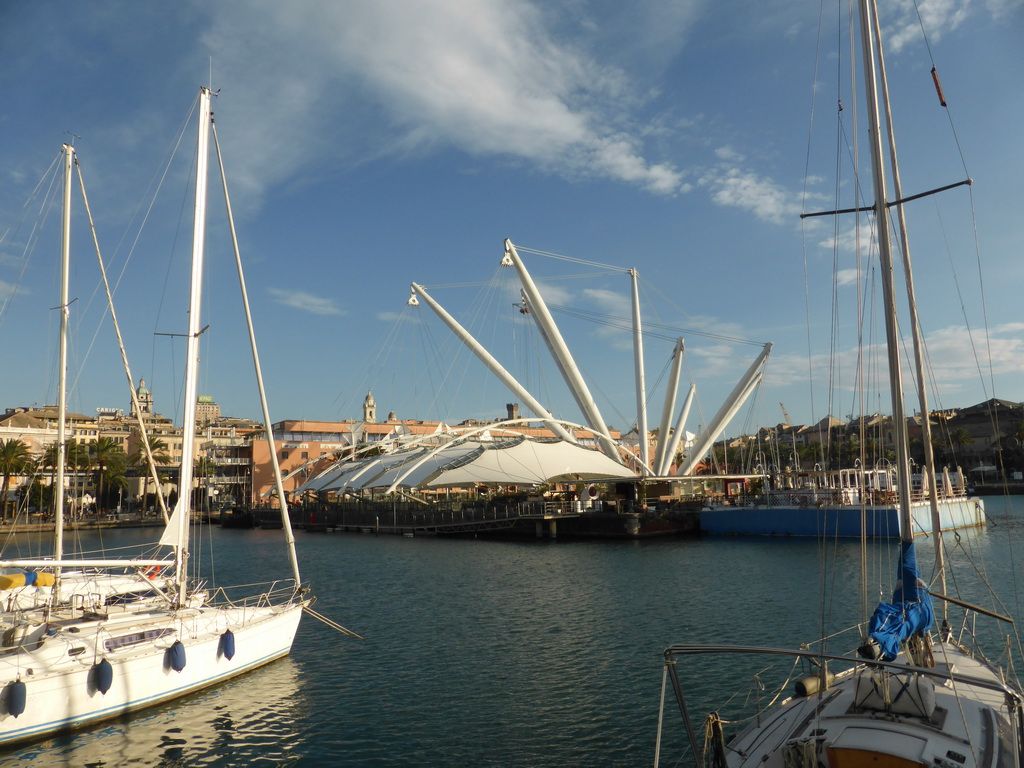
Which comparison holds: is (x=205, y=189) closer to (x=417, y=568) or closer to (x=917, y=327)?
(x=917, y=327)

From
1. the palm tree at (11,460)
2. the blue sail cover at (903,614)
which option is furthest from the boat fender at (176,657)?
the palm tree at (11,460)

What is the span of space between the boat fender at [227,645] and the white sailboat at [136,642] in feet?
0.07

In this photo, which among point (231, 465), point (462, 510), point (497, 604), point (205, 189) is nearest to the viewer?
point (205, 189)

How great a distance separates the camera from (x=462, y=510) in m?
59.6

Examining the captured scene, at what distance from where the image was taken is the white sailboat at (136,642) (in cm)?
1234

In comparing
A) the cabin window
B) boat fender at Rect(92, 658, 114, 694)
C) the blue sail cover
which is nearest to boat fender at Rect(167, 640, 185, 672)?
the cabin window

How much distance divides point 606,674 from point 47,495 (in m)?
87.2

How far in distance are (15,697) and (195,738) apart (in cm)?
298

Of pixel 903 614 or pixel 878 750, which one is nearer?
pixel 878 750

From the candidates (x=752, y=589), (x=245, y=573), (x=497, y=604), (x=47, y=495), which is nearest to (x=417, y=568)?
(x=245, y=573)

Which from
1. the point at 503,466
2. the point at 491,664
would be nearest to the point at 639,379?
the point at 503,466

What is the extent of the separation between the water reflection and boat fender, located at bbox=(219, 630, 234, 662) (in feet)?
2.58

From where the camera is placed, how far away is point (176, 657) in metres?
14.1

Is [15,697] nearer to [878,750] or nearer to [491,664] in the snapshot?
[491,664]
